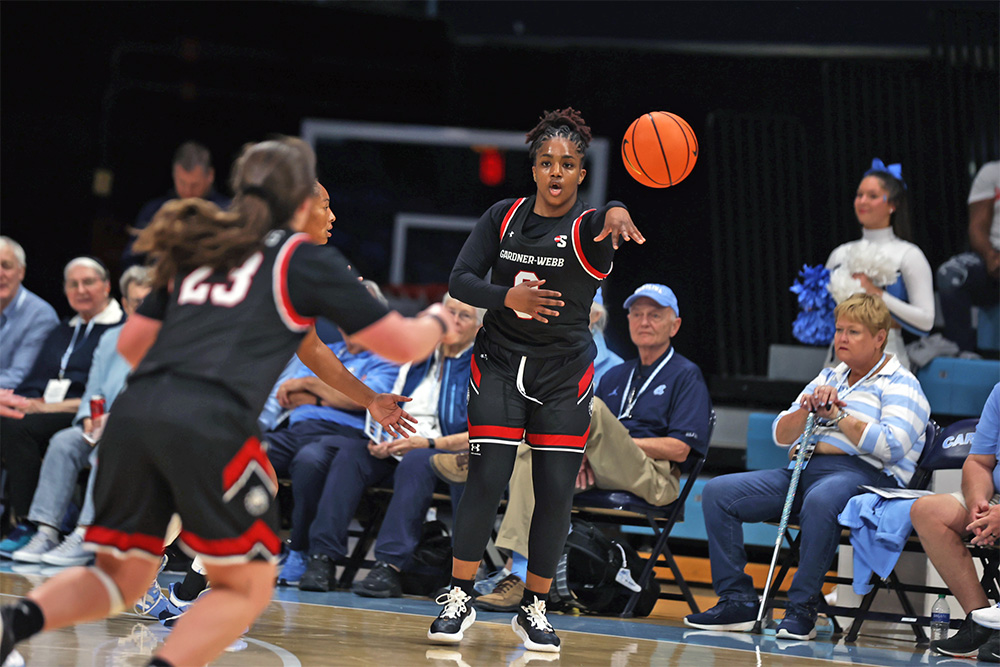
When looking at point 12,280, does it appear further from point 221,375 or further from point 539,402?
point 221,375

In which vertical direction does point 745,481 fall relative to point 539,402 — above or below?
below

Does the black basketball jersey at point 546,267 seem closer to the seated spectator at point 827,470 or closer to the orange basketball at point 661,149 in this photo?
the orange basketball at point 661,149

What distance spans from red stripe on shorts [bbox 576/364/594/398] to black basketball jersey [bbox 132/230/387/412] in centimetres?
155

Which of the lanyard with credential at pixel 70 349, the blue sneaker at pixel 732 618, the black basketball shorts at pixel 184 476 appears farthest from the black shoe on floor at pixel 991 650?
the lanyard with credential at pixel 70 349

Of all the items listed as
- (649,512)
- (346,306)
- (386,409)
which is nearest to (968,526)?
(649,512)

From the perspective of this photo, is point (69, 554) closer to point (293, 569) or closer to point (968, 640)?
point (293, 569)

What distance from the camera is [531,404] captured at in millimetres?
3879

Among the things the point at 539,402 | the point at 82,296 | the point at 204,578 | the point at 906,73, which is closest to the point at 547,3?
the point at 906,73

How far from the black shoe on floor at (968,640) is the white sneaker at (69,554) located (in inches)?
158

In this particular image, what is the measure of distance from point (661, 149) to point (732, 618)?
2.11 metres

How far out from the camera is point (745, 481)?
4.98 meters

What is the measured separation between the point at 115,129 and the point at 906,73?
615 cm

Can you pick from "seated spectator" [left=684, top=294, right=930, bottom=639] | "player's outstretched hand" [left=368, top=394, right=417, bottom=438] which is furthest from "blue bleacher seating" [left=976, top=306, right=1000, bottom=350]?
"player's outstretched hand" [left=368, top=394, right=417, bottom=438]

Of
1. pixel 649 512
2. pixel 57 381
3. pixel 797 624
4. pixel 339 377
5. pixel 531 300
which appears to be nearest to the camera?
pixel 339 377
